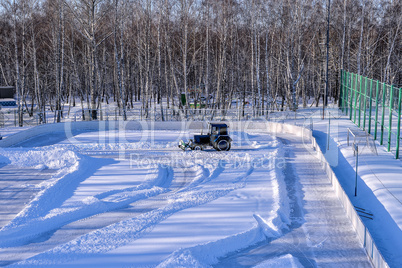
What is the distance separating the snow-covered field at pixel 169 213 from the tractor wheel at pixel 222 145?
28.2 inches

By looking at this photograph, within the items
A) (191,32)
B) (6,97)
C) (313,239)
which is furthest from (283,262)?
(6,97)

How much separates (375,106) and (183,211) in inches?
631

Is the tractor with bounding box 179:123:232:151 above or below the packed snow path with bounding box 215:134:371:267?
above

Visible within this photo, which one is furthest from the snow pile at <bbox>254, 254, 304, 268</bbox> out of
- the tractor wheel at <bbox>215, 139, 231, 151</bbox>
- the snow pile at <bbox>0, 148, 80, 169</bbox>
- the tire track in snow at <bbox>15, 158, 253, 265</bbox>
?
the tractor wheel at <bbox>215, 139, 231, 151</bbox>

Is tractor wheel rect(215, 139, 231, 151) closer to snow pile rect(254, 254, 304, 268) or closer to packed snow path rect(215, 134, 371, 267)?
packed snow path rect(215, 134, 371, 267)

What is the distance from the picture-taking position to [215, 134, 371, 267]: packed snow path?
8.45 meters

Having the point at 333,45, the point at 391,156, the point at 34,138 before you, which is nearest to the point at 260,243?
the point at 391,156

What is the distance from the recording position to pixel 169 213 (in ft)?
36.6

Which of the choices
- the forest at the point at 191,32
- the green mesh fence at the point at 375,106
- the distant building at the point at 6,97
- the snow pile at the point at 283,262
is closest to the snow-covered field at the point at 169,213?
the snow pile at the point at 283,262

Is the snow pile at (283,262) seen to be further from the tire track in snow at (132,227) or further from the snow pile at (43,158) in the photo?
the snow pile at (43,158)

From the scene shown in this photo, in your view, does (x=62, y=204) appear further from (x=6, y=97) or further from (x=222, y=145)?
(x=6, y=97)

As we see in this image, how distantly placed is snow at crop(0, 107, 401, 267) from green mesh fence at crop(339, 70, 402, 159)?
2.30m

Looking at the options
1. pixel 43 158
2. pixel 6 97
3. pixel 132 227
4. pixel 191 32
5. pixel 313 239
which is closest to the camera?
pixel 313 239

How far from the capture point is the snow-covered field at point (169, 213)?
8.59 meters
